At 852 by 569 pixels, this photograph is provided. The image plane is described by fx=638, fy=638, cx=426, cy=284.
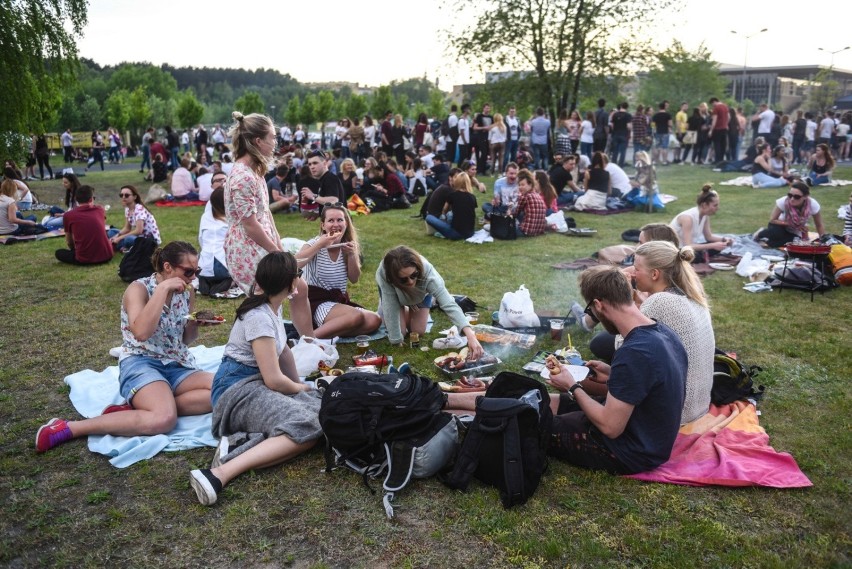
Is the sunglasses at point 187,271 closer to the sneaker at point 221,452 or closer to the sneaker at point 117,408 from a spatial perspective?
the sneaker at point 117,408

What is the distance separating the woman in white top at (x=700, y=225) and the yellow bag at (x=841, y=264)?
134 centimetres

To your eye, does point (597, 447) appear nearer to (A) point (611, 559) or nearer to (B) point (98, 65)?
(A) point (611, 559)

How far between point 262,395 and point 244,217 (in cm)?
148

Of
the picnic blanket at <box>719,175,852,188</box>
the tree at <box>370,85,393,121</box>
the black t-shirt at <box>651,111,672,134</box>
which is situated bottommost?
the picnic blanket at <box>719,175,852,188</box>

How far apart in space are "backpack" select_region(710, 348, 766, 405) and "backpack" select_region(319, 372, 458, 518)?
215cm

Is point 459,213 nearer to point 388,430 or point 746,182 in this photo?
point 388,430

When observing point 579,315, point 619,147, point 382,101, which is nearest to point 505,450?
point 579,315

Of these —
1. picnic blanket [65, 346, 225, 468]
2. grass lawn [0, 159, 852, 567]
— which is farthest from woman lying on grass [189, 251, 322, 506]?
picnic blanket [65, 346, 225, 468]

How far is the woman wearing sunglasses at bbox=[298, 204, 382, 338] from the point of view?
608 centimetres

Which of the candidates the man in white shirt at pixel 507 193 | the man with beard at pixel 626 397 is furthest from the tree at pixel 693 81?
the man with beard at pixel 626 397

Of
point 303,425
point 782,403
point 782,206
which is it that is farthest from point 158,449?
point 782,206

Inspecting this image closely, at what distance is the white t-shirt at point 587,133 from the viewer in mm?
19547

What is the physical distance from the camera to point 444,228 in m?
11.2

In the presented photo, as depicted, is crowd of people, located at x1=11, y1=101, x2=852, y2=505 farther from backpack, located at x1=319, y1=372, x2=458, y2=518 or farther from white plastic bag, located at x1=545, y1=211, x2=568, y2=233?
white plastic bag, located at x1=545, y1=211, x2=568, y2=233
